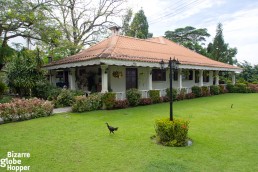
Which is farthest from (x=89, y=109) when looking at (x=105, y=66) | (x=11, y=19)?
(x=11, y=19)

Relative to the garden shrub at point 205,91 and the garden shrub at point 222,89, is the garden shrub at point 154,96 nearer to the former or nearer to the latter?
the garden shrub at point 205,91

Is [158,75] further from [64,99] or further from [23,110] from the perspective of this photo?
[23,110]

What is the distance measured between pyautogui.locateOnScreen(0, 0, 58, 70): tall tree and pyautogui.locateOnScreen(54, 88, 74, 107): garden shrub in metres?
5.15

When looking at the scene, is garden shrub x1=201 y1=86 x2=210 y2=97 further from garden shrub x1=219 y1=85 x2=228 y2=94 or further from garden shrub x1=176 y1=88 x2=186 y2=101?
garden shrub x1=219 y1=85 x2=228 y2=94

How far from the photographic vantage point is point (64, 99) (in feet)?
41.3

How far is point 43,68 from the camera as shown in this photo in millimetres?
17609

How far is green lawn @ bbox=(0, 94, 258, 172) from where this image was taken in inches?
180

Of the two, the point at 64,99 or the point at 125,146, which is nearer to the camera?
the point at 125,146

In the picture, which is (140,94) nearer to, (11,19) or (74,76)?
(74,76)

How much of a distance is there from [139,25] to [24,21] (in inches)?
755

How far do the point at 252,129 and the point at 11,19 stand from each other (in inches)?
563

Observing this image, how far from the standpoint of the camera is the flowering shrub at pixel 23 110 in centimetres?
884

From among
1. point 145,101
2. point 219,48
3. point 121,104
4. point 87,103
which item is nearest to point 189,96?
point 145,101

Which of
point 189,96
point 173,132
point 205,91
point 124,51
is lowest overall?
point 173,132
